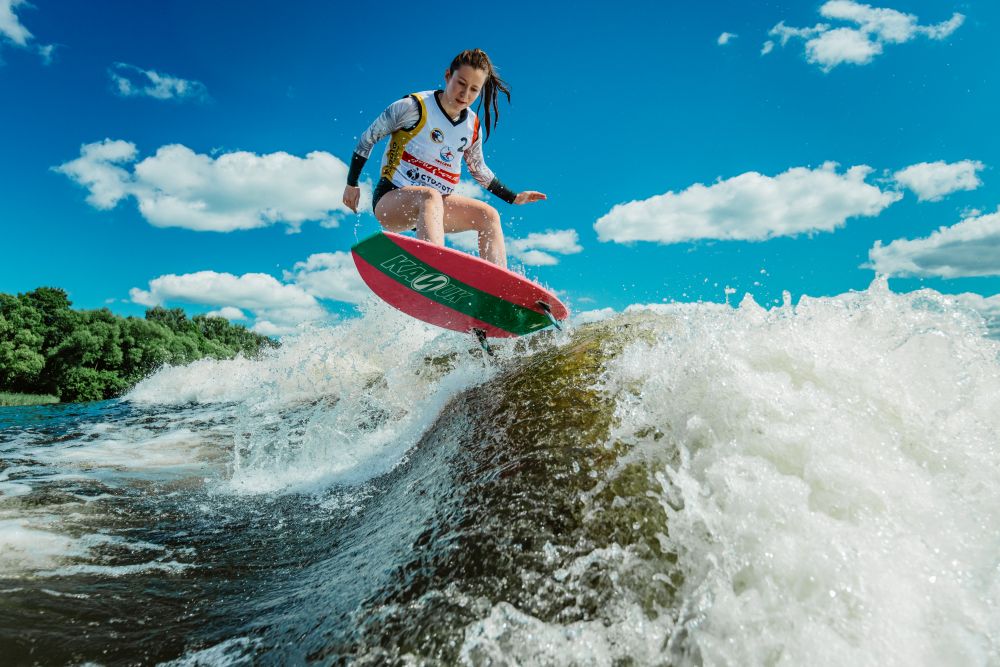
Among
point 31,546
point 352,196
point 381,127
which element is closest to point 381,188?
point 352,196

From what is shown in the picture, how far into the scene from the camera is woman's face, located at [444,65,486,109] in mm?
5562

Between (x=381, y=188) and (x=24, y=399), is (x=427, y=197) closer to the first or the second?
(x=381, y=188)

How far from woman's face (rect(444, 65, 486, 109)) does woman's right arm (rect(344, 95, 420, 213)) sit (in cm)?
41

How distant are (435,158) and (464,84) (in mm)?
843

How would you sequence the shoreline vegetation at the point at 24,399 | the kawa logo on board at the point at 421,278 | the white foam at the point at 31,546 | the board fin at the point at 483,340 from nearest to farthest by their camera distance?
1. the white foam at the point at 31,546
2. the kawa logo on board at the point at 421,278
3. the board fin at the point at 483,340
4. the shoreline vegetation at the point at 24,399

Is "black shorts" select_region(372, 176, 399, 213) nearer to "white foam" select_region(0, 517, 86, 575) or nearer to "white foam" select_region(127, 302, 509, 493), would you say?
"white foam" select_region(127, 302, 509, 493)

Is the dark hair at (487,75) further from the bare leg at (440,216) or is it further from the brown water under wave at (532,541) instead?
the brown water under wave at (532,541)

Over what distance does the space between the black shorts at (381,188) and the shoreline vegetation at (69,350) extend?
1511 inches

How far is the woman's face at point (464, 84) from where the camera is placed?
18.2ft

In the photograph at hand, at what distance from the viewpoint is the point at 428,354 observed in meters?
6.99

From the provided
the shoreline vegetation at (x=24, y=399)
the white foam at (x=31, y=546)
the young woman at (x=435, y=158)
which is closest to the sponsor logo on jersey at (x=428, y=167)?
the young woman at (x=435, y=158)

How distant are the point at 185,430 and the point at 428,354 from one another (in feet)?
16.6

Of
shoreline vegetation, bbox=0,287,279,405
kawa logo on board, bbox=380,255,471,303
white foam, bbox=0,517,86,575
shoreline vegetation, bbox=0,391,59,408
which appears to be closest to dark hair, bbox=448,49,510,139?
kawa logo on board, bbox=380,255,471,303

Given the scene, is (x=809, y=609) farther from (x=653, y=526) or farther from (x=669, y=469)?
(x=669, y=469)
